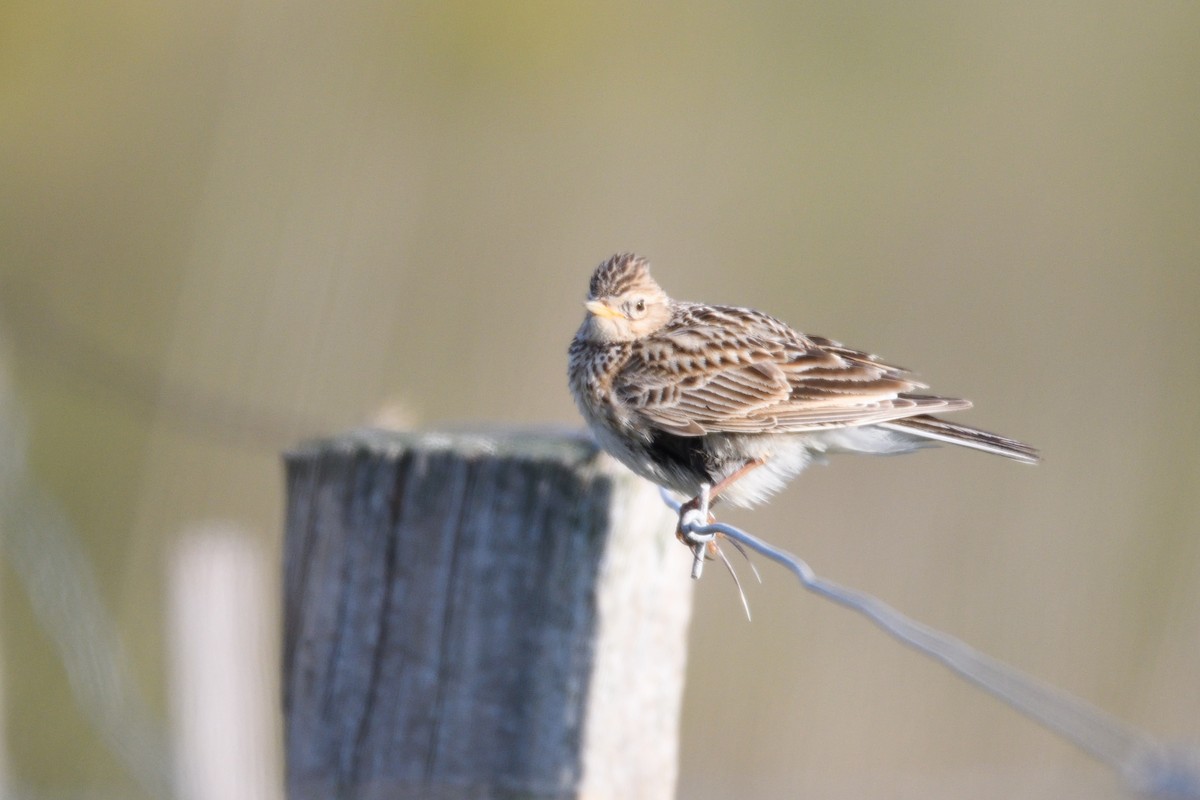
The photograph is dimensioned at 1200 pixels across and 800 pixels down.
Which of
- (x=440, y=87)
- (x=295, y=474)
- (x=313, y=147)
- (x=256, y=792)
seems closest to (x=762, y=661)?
(x=256, y=792)

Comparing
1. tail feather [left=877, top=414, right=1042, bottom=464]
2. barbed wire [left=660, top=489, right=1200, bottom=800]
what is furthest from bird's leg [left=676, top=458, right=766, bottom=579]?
barbed wire [left=660, top=489, right=1200, bottom=800]

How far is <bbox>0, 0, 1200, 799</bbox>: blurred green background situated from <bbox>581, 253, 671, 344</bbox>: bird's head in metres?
0.84

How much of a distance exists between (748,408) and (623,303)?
816 millimetres

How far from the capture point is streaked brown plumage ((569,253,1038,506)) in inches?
167

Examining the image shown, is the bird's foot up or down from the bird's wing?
down

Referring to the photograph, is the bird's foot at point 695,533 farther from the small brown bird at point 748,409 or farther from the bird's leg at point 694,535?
the small brown bird at point 748,409

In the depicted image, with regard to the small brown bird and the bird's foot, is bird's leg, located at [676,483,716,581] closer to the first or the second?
the bird's foot

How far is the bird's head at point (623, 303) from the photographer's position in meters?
4.87

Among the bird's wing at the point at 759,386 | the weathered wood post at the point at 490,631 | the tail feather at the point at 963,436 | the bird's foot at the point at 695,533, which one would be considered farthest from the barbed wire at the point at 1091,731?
the bird's wing at the point at 759,386

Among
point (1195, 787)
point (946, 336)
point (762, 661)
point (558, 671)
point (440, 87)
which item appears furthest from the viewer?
point (440, 87)

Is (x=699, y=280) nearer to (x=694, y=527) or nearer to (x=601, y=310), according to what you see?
(x=601, y=310)

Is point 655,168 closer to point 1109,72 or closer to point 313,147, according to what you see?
point 313,147

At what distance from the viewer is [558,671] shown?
301cm

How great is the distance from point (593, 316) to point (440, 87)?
29.5 ft
